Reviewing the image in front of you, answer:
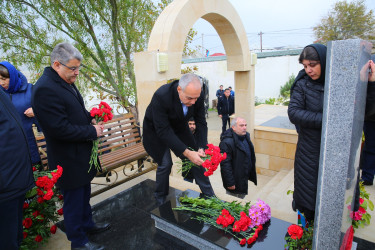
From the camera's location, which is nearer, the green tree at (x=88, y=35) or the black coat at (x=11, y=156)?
the black coat at (x=11, y=156)

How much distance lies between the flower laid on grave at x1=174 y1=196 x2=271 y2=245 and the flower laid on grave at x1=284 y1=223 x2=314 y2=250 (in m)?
0.32

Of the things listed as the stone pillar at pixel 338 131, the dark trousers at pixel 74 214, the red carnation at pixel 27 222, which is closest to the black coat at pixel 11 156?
the dark trousers at pixel 74 214

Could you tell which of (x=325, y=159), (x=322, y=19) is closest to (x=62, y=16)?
(x=325, y=159)

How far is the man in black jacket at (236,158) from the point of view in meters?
3.53

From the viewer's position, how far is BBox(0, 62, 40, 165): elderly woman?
9.15 feet

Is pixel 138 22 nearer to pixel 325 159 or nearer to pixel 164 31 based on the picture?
pixel 164 31

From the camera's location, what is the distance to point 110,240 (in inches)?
102

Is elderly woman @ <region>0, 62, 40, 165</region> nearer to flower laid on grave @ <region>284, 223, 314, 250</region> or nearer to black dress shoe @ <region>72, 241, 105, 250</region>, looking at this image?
black dress shoe @ <region>72, 241, 105, 250</region>

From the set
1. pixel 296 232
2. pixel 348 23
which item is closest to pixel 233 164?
pixel 296 232

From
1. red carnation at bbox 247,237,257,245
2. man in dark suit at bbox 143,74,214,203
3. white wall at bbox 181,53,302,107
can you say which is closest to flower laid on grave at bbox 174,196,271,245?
red carnation at bbox 247,237,257,245

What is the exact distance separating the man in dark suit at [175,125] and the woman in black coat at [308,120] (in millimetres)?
866

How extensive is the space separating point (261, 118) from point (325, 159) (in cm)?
665

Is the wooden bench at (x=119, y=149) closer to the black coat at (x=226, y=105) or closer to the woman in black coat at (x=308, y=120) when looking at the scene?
the woman in black coat at (x=308, y=120)

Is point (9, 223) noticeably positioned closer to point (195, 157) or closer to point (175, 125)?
point (195, 157)
